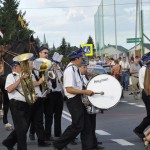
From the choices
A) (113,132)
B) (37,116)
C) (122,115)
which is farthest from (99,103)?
(122,115)

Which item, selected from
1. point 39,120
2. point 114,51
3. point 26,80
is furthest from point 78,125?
point 114,51

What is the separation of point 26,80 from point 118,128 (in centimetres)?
448

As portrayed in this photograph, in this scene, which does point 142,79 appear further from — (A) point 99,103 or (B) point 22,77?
(B) point 22,77

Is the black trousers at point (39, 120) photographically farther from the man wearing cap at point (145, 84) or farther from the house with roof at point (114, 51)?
the house with roof at point (114, 51)

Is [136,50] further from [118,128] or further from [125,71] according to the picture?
[118,128]

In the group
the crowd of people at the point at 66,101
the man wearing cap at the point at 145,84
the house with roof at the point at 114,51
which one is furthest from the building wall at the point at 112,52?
the crowd of people at the point at 66,101

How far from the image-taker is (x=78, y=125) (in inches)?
312

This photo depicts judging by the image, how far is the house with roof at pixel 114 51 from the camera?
110 ft

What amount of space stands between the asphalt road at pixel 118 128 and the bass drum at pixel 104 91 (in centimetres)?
120

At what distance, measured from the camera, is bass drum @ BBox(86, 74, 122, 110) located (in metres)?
7.99

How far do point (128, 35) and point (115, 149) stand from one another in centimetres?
2365

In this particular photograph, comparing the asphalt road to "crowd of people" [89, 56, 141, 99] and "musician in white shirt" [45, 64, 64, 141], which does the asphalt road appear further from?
"crowd of people" [89, 56, 141, 99]

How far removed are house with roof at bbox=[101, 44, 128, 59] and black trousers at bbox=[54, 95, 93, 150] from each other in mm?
24689

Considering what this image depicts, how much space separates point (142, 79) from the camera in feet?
31.1
